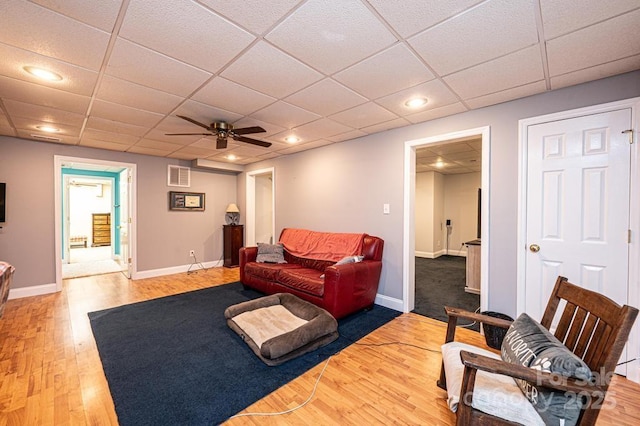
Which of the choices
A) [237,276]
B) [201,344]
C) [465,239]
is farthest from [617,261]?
[465,239]

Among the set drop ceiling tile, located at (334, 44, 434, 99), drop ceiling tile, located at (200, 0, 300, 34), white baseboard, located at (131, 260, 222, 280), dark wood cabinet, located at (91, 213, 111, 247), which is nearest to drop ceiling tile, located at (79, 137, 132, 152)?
white baseboard, located at (131, 260, 222, 280)

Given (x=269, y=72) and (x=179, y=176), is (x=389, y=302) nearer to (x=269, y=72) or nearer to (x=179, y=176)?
(x=269, y=72)

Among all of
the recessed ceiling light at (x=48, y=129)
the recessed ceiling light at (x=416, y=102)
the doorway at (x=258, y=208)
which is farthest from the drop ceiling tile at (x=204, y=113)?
the doorway at (x=258, y=208)

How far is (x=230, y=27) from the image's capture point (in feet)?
5.20

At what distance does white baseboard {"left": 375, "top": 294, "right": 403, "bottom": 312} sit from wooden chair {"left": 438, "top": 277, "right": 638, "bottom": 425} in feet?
6.55

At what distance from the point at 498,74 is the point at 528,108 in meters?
0.70

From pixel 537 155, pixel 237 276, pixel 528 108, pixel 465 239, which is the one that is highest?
pixel 528 108

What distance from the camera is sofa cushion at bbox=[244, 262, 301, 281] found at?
12.1ft

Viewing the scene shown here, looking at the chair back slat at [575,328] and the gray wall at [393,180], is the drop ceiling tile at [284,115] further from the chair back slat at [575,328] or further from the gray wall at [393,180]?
the chair back slat at [575,328]

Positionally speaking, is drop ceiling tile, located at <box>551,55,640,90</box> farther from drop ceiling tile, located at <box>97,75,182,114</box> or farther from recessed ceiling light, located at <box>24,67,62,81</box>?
recessed ceiling light, located at <box>24,67,62,81</box>

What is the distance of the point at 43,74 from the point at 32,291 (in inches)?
144

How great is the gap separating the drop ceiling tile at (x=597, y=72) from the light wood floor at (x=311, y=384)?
239 centimetres

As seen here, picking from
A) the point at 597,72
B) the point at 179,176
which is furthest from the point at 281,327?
the point at 179,176

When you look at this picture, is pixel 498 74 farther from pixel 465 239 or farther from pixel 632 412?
pixel 465 239
